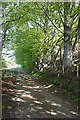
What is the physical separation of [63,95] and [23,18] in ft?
10.8

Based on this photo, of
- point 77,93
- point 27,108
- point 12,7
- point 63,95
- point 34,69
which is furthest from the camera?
point 34,69

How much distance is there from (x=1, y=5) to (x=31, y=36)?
4988mm

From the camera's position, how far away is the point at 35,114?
3.74 m

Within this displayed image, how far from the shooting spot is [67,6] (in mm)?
6047

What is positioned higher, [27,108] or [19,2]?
[19,2]

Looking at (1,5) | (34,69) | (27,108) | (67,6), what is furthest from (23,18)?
(34,69)

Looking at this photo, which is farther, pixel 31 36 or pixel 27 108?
pixel 31 36

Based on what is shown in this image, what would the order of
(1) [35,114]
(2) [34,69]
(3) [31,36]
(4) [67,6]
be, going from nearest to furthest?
(1) [35,114]
(4) [67,6]
(3) [31,36]
(2) [34,69]

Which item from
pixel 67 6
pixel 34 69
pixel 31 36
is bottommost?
pixel 34 69

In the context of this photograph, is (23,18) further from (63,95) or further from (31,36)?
(31,36)

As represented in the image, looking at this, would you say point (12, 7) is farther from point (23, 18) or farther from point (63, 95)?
point (63, 95)

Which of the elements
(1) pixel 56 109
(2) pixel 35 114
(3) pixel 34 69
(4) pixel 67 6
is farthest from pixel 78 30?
(3) pixel 34 69

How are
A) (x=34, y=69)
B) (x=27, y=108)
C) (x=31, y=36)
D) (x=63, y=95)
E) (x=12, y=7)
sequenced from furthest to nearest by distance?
(x=34, y=69), (x=31, y=36), (x=12, y=7), (x=63, y=95), (x=27, y=108)

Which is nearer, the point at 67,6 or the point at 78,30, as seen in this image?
the point at 67,6
